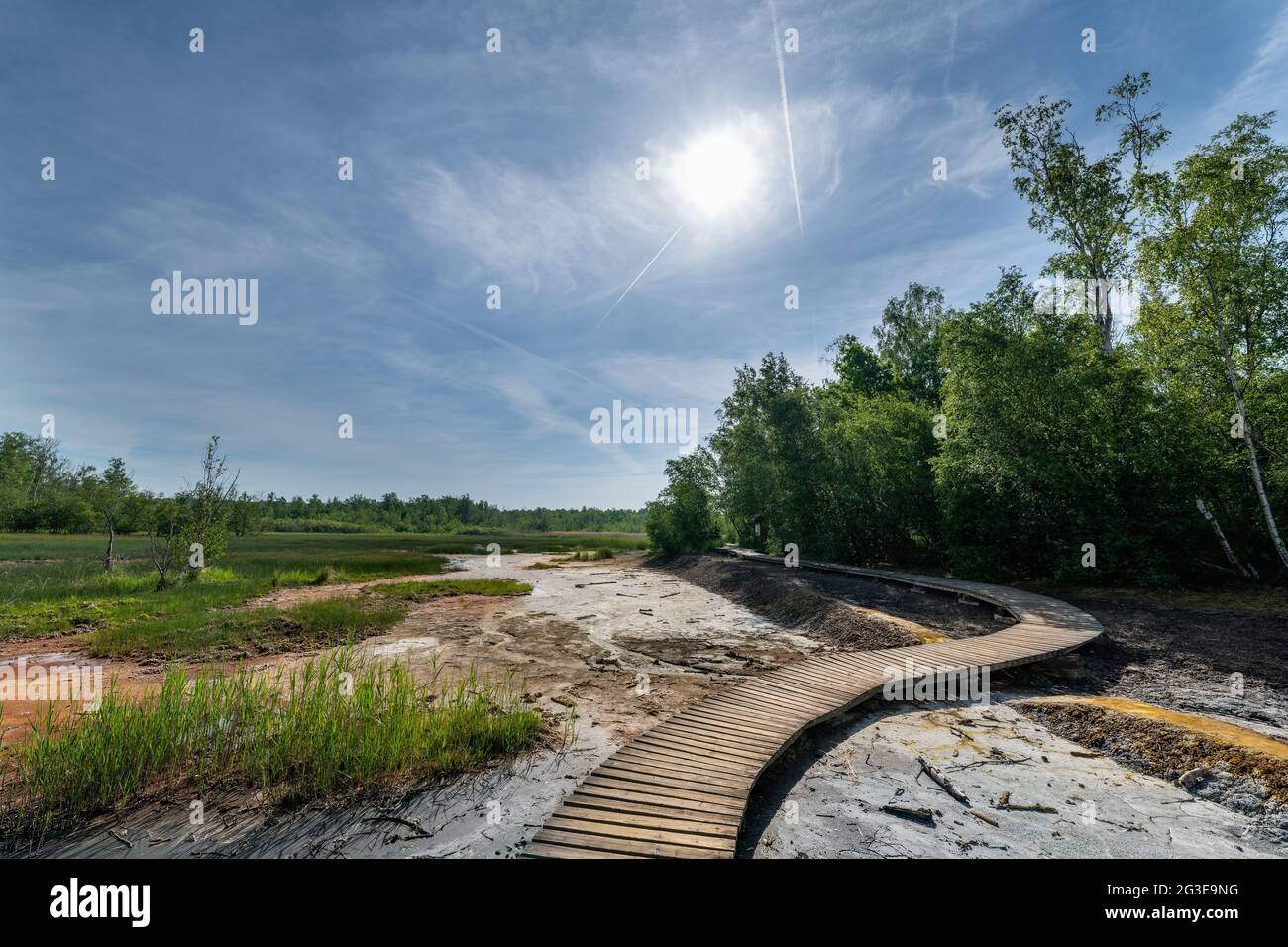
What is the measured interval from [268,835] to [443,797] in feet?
5.06

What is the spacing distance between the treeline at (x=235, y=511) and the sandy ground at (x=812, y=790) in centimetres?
2207

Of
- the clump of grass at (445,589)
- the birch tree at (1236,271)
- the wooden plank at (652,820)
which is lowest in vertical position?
the clump of grass at (445,589)

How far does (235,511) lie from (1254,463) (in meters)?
57.3

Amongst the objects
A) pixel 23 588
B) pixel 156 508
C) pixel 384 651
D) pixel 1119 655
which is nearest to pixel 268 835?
pixel 384 651

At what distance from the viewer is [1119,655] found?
30.6 feet

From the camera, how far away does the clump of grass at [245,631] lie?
11.4 meters

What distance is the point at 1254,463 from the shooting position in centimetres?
1259

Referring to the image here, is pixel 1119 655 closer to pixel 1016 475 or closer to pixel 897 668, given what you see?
pixel 897 668

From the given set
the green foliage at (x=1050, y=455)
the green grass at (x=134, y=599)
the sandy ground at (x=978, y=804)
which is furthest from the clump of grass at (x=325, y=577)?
the green foliage at (x=1050, y=455)

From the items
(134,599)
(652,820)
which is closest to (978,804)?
(652,820)

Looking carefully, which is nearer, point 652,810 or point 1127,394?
point 652,810

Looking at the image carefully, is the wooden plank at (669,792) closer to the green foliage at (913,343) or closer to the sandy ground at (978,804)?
the sandy ground at (978,804)

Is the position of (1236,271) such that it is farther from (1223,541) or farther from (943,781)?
(943,781)
